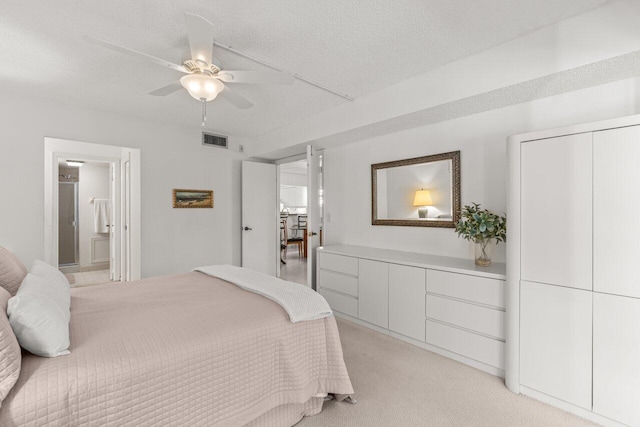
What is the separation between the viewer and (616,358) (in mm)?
1750

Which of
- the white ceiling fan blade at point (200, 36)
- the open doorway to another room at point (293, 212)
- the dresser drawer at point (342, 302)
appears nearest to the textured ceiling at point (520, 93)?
the white ceiling fan blade at point (200, 36)

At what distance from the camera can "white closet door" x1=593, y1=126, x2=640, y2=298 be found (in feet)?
5.57

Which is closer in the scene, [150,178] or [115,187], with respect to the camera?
[150,178]

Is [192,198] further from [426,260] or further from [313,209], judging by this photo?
[426,260]

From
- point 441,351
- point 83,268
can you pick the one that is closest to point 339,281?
point 441,351

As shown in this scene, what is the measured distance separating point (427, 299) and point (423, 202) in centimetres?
109

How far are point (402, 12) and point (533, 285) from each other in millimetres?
1987

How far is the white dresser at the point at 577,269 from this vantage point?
5.65 ft

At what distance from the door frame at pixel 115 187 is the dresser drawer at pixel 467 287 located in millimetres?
3593

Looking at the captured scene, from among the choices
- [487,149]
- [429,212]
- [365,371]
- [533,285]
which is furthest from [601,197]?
[365,371]

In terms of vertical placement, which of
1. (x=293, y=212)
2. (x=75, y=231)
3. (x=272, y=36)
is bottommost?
(x=75, y=231)

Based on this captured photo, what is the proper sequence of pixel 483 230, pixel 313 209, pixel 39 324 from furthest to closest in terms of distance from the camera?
pixel 313 209, pixel 483 230, pixel 39 324

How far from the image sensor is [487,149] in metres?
2.83

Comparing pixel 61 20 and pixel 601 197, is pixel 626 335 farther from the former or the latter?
pixel 61 20
